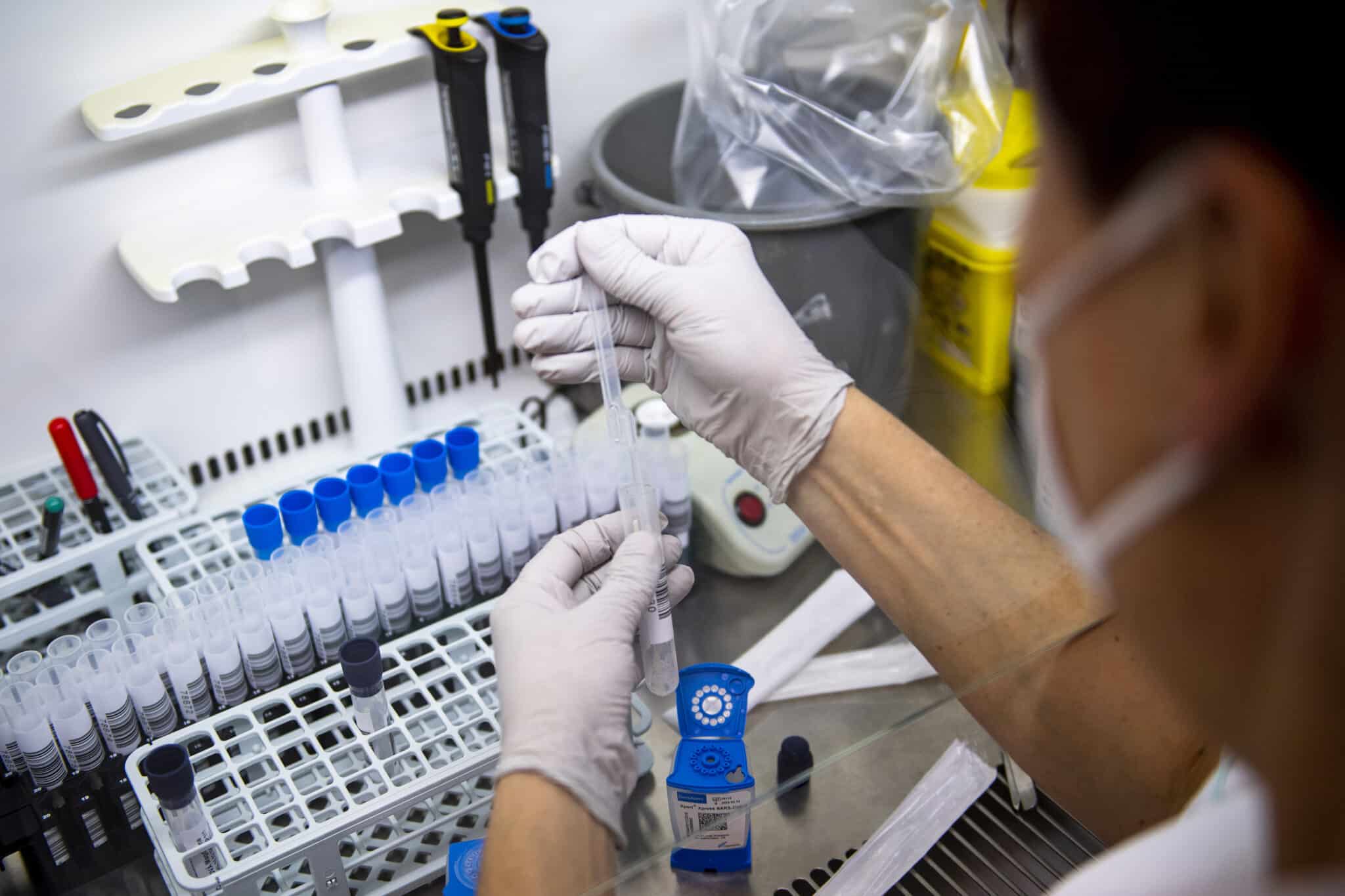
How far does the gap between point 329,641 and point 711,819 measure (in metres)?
0.49

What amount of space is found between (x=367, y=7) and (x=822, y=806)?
41.6 inches

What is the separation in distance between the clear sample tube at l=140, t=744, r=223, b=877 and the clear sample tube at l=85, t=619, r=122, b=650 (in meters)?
0.17

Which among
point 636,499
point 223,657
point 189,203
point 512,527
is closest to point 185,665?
point 223,657

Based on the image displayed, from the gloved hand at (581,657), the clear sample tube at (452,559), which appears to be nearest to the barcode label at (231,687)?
the clear sample tube at (452,559)

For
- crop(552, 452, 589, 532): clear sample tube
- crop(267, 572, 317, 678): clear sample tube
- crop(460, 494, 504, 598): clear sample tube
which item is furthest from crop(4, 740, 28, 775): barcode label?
crop(552, 452, 589, 532): clear sample tube

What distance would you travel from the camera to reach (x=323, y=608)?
1085mm

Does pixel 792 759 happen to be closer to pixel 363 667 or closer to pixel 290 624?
pixel 363 667

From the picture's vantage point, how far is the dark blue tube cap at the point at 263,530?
114cm

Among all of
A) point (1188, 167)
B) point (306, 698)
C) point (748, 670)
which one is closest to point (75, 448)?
point (306, 698)

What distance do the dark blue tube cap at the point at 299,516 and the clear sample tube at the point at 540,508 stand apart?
0.73 ft

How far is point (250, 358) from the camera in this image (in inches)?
54.7

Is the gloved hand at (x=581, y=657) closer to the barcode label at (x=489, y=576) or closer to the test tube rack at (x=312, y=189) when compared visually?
the barcode label at (x=489, y=576)

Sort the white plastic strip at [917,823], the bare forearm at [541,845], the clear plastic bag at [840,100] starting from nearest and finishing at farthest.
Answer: the bare forearm at [541,845], the white plastic strip at [917,823], the clear plastic bag at [840,100]

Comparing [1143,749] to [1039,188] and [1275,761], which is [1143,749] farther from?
[1039,188]
